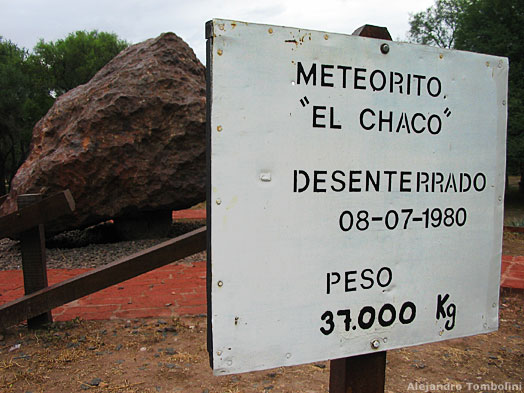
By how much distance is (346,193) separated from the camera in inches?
47.0

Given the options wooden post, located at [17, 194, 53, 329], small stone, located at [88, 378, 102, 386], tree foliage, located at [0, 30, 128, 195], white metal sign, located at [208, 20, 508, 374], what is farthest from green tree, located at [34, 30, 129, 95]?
white metal sign, located at [208, 20, 508, 374]

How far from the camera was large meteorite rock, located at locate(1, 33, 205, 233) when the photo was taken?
5.23 meters

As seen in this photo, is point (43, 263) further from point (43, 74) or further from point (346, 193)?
point (43, 74)

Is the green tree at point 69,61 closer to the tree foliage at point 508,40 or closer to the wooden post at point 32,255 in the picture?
the tree foliage at point 508,40

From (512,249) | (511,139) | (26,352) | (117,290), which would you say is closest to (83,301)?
(117,290)

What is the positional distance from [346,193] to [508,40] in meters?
14.2

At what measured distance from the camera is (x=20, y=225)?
2.92 metres

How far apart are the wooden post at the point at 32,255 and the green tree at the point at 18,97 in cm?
1784

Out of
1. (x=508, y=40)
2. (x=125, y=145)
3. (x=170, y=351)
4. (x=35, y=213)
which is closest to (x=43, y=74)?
(x=125, y=145)

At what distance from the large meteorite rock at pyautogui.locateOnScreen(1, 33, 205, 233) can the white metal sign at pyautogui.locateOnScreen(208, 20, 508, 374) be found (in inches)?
177

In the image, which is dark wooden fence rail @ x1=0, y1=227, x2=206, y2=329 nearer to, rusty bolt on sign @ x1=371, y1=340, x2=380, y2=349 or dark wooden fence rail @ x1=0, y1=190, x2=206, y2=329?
dark wooden fence rail @ x1=0, y1=190, x2=206, y2=329

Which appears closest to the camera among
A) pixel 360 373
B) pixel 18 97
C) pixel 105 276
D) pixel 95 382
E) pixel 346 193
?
pixel 346 193

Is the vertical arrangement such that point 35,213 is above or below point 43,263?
above

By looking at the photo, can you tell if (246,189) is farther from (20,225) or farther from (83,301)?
(83,301)
